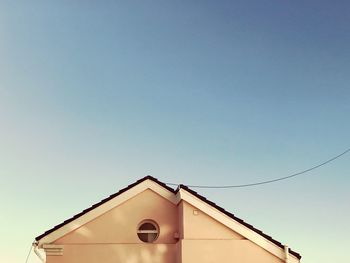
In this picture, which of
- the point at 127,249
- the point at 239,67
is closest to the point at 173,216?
the point at 127,249

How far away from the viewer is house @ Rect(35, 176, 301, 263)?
51.0 ft

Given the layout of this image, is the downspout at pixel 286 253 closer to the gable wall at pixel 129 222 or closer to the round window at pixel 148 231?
the gable wall at pixel 129 222

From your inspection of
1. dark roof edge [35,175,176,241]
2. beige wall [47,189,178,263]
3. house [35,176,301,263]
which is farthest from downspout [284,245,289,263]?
dark roof edge [35,175,176,241]

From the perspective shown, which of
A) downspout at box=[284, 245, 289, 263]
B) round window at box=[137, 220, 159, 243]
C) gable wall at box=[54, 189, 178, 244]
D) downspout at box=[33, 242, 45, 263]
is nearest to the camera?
downspout at box=[33, 242, 45, 263]

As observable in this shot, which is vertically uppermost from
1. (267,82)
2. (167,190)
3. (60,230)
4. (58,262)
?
(267,82)

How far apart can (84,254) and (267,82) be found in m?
12.2

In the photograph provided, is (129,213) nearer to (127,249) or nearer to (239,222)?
(127,249)

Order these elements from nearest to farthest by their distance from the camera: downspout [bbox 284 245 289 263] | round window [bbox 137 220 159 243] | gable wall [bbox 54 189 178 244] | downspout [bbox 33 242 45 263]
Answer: downspout [bbox 33 242 45 263] < downspout [bbox 284 245 289 263] < gable wall [bbox 54 189 178 244] < round window [bbox 137 220 159 243]

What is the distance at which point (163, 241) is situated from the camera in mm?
16375

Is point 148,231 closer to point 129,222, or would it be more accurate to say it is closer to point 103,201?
point 129,222

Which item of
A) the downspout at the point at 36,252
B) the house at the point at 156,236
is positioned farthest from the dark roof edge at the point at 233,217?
the downspout at the point at 36,252

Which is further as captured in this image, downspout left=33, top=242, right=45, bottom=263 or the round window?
the round window

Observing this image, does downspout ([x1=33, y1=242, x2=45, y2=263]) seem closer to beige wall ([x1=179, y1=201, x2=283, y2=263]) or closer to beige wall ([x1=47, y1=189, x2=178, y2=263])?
beige wall ([x1=47, y1=189, x2=178, y2=263])

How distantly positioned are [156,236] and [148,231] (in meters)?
0.35
